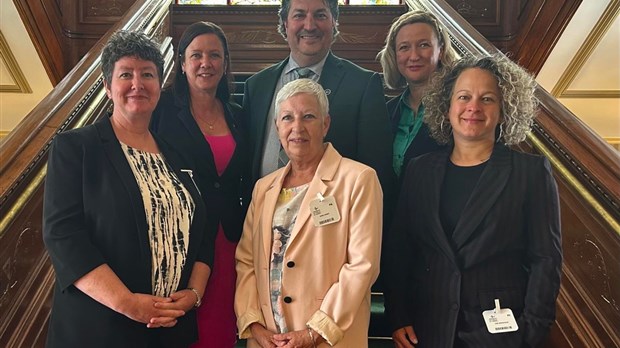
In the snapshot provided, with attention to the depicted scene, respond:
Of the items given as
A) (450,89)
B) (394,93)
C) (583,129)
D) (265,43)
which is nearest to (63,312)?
(450,89)

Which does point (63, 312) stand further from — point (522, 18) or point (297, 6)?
point (522, 18)

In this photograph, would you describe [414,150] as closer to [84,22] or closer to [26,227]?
[26,227]

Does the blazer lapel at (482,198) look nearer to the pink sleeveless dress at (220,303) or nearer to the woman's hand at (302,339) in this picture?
the woman's hand at (302,339)

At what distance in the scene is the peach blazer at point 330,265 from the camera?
1.68m

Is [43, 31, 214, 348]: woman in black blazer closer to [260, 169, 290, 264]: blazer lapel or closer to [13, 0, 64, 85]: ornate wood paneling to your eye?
[260, 169, 290, 264]: blazer lapel

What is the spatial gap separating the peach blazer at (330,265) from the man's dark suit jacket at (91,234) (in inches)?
14.5

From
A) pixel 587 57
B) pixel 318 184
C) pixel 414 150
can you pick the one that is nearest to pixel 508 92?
pixel 414 150

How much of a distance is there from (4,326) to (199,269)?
2.78 ft

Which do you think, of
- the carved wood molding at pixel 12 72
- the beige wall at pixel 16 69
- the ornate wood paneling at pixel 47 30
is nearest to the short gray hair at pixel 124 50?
the beige wall at pixel 16 69

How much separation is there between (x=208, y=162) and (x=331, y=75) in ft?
2.15

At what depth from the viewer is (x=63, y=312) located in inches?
60.7

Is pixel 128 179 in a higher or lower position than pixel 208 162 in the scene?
lower

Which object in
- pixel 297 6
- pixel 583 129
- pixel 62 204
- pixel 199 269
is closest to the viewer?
pixel 62 204

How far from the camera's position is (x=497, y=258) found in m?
1.71
